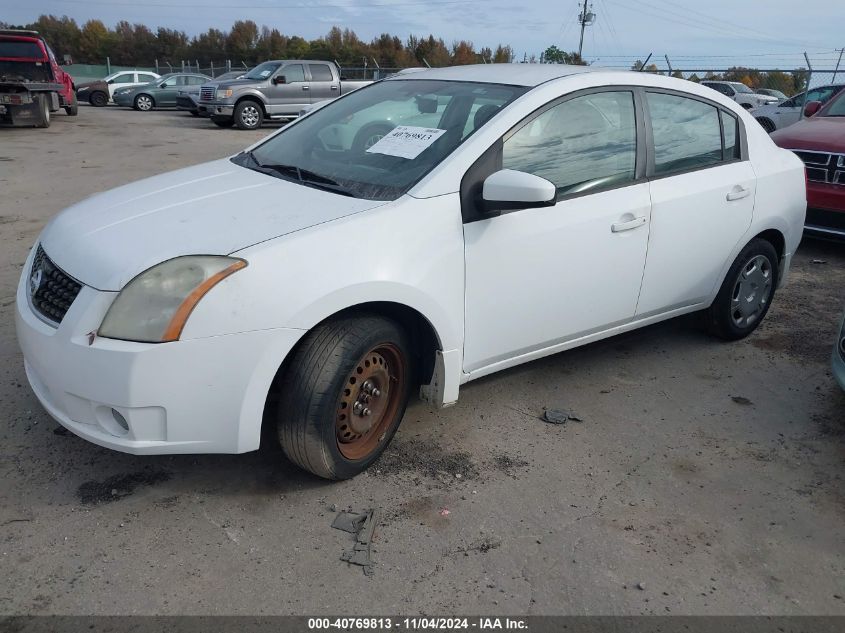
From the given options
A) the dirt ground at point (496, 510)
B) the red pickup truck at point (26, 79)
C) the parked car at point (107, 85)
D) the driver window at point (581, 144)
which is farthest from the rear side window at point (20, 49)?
the driver window at point (581, 144)

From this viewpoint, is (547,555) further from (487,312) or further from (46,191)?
(46,191)

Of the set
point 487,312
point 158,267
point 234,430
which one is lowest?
point 234,430

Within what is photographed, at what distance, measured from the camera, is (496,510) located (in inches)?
111

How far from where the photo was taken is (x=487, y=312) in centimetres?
310

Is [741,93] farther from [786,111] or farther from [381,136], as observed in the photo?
[381,136]

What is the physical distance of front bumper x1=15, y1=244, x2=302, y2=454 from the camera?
7.80ft

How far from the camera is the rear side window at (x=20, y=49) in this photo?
1521cm

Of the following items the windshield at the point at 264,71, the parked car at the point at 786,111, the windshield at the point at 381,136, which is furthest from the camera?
the windshield at the point at 264,71

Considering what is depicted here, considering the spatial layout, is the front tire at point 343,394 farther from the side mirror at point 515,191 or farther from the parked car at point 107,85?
the parked car at point 107,85

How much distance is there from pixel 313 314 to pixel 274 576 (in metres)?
0.93

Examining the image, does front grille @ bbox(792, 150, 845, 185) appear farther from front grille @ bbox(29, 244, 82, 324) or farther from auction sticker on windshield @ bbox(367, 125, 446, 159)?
front grille @ bbox(29, 244, 82, 324)

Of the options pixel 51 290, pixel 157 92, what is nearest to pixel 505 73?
pixel 51 290

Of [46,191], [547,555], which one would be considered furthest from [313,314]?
[46,191]

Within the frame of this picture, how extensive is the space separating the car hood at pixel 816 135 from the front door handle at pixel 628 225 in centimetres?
421
